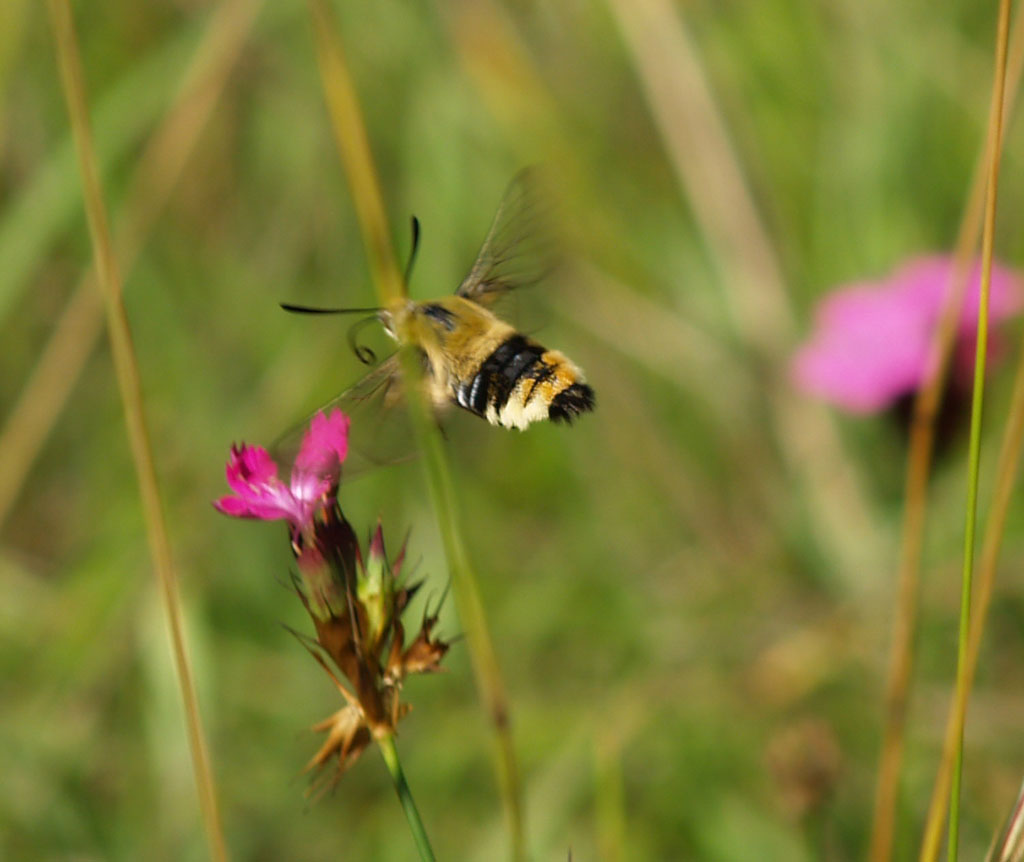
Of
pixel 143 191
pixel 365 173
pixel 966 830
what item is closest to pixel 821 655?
pixel 966 830

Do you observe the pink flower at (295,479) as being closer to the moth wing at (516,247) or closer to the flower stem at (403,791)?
the flower stem at (403,791)

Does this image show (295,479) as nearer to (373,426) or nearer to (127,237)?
(373,426)

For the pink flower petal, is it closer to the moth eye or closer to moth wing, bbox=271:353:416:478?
moth wing, bbox=271:353:416:478

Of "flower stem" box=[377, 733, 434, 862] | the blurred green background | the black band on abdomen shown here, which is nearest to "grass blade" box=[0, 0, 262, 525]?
the blurred green background

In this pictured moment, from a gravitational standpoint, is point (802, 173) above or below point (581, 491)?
above

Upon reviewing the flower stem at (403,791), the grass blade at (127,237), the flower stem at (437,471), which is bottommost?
the flower stem at (403,791)

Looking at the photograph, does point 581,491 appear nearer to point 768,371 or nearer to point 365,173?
point 768,371

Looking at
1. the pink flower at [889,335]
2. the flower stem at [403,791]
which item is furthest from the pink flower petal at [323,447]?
the pink flower at [889,335]
